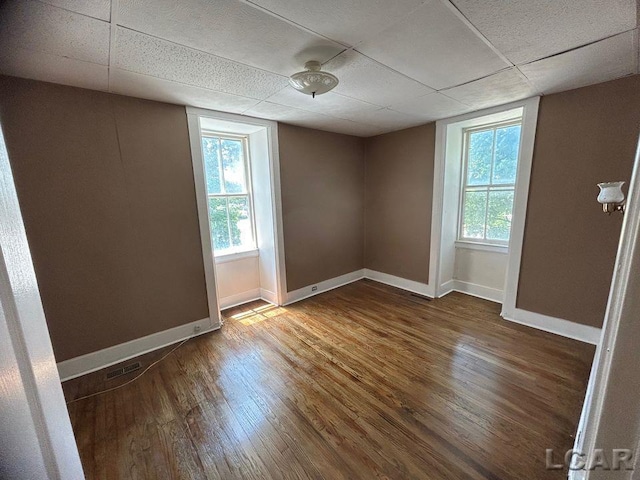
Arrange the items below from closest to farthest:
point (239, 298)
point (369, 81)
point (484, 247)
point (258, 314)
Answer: point (369, 81)
point (258, 314)
point (484, 247)
point (239, 298)

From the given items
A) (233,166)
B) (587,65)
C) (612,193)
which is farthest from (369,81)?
(233,166)

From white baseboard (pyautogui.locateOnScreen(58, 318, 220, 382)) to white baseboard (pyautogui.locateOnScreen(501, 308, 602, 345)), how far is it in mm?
3397

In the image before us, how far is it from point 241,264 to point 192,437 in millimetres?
2216

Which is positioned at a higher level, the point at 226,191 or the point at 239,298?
the point at 226,191

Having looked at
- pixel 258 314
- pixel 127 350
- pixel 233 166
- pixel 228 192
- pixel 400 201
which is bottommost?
pixel 258 314

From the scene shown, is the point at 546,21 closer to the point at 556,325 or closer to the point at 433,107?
the point at 433,107

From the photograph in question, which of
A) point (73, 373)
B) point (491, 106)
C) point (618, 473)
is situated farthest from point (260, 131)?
point (618, 473)

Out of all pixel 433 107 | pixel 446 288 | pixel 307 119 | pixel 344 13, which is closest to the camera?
pixel 344 13

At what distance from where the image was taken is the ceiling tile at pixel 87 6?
3.82 feet

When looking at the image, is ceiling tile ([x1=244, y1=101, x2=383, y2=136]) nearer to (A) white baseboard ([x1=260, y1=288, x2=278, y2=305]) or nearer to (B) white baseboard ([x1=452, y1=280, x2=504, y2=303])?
(A) white baseboard ([x1=260, y1=288, x2=278, y2=305])

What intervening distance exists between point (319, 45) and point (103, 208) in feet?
6.99

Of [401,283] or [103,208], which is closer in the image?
[103,208]

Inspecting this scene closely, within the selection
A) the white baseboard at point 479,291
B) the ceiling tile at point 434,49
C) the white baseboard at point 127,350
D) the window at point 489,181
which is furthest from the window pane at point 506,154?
the white baseboard at point 127,350

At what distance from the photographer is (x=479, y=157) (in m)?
3.45
